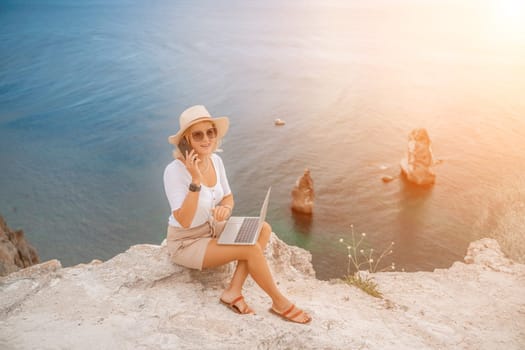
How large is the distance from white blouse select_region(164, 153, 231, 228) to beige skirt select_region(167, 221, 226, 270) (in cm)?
A: 12

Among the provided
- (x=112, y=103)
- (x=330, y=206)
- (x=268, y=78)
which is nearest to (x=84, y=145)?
(x=112, y=103)

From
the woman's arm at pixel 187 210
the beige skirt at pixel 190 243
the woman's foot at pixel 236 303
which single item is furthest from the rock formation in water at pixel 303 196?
the woman's arm at pixel 187 210

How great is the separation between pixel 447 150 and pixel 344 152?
15.0 m

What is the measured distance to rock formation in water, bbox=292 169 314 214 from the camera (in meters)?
43.2

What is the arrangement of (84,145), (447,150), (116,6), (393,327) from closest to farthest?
1. (393,327)
2. (447,150)
3. (84,145)
4. (116,6)

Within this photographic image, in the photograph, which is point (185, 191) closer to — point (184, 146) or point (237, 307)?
point (184, 146)

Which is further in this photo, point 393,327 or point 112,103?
point 112,103

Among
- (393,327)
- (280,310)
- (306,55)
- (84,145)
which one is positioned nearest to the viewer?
(280,310)

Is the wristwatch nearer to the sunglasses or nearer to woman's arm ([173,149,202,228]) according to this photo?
woman's arm ([173,149,202,228])

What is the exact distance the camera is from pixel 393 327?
6199 mm

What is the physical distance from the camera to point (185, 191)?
5.63m

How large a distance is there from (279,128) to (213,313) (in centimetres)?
6806

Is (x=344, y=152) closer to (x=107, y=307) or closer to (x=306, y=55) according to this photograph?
(x=107, y=307)

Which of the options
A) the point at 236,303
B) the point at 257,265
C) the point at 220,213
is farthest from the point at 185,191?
the point at 236,303
